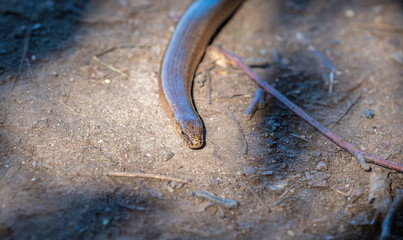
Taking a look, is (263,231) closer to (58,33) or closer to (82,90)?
(82,90)

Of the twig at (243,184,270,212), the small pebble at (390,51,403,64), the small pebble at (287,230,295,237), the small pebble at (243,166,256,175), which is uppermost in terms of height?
the small pebble at (390,51,403,64)

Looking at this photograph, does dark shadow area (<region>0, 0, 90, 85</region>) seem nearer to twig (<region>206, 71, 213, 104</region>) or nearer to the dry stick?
twig (<region>206, 71, 213, 104</region>)

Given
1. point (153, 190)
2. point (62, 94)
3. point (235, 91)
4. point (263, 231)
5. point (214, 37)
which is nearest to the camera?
point (263, 231)

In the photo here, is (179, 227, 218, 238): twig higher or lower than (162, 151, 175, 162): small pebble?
lower

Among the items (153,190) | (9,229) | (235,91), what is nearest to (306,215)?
(153,190)

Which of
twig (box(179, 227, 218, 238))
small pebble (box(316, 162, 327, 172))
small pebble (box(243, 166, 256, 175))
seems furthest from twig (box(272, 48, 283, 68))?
twig (box(179, 227, 218, 238))

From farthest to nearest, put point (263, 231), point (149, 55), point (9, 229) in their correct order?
point (149, 55), point (263, 231), point (9, 229)
